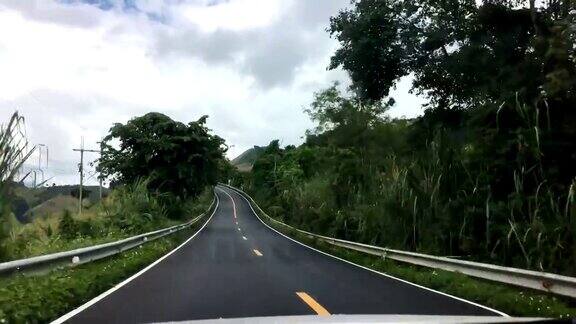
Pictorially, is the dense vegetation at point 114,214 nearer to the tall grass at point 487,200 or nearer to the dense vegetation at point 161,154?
the dense vegetation at point 161,154

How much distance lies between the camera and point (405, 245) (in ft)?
58.2

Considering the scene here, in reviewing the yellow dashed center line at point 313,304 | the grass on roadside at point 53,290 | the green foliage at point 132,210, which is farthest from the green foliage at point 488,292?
the green foliage at point 132,210

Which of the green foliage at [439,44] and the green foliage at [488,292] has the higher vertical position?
the green foliage at [439,44]

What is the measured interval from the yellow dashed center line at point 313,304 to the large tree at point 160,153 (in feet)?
96.6

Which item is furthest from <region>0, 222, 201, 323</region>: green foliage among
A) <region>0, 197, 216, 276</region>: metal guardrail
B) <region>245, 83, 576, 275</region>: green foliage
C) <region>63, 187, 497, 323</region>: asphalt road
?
<region>245, 83, 576, 275</region>: green foliage

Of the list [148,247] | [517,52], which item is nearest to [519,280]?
[517,52]

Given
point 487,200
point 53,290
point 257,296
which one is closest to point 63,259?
point 53,290

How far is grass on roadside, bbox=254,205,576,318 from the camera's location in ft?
27.9

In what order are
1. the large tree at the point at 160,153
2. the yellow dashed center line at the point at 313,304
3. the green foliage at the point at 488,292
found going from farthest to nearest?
the large tree at the point at 160,153, the green foliage at the point at 488,292, the yellow dashed center line at the point at 313,304

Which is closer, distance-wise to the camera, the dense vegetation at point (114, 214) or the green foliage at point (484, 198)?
the dense vegetation at point (114, 214)

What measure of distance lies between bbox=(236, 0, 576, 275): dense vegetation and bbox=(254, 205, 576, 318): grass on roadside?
1147mm

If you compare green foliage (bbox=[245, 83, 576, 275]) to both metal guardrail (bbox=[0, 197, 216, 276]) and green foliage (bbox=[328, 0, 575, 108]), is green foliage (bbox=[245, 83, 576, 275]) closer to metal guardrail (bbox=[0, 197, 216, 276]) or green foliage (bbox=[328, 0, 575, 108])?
green foliage (bbox=[328, 0, 575, 108])

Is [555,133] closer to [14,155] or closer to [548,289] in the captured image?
[548,289]

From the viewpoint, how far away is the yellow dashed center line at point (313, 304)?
8.12m
